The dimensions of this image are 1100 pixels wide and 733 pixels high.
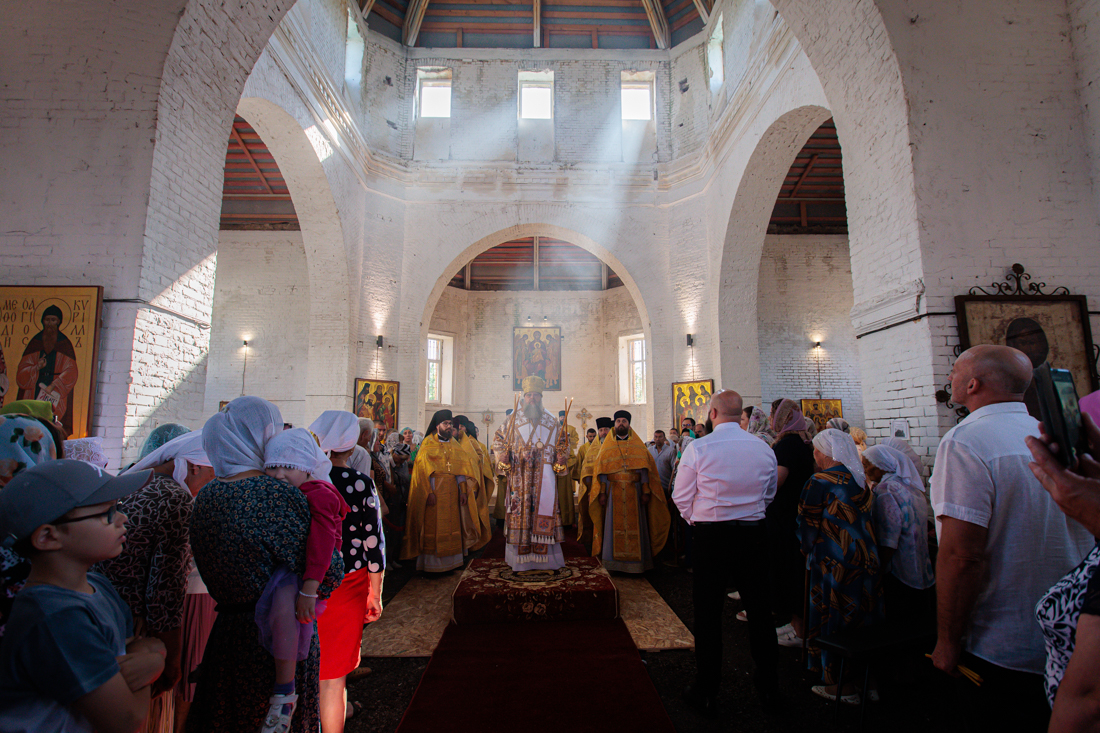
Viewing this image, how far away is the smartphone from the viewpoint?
4.06 feet

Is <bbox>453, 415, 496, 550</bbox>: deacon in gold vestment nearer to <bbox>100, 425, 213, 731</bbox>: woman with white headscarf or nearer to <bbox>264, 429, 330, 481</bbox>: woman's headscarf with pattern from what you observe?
<bbox>100, 425, 213, 731</bbox>: woman with white headscarf

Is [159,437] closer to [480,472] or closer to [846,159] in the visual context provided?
[480,472]

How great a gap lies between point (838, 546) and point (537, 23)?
12.3 metres

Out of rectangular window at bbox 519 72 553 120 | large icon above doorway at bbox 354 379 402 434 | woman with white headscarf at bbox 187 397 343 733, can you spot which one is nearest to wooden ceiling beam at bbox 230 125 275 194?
large icon above doorway at bbox 354 379 402 434

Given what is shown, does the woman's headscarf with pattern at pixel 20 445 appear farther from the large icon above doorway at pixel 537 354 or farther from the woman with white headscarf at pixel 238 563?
the large icon above doorway at pixel 537 354

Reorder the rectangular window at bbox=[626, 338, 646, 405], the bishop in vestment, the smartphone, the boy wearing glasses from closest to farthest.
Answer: the boy wearing glasses < the smartphone < the bishop in vestment < the rectangular window at bbox=[626, 338, 646, 405]

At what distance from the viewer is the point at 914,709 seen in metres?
2.94

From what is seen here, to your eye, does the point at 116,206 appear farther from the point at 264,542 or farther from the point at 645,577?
the point at 645,577

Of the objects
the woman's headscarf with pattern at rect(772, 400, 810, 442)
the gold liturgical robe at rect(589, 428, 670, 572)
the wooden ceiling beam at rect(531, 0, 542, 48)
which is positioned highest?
the wooden ceiling beam at rect(531, 0, 542, 48)

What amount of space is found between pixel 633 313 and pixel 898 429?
1111 cm

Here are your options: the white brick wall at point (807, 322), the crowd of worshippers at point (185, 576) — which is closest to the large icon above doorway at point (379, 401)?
the crowd of worshippers at point (185, 576)

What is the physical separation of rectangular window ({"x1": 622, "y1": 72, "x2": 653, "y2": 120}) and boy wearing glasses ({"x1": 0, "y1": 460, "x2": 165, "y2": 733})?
12.6 metres

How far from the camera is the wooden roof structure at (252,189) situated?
964cm

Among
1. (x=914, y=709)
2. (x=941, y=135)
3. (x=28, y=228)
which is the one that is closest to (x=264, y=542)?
(x=914, y=709)
